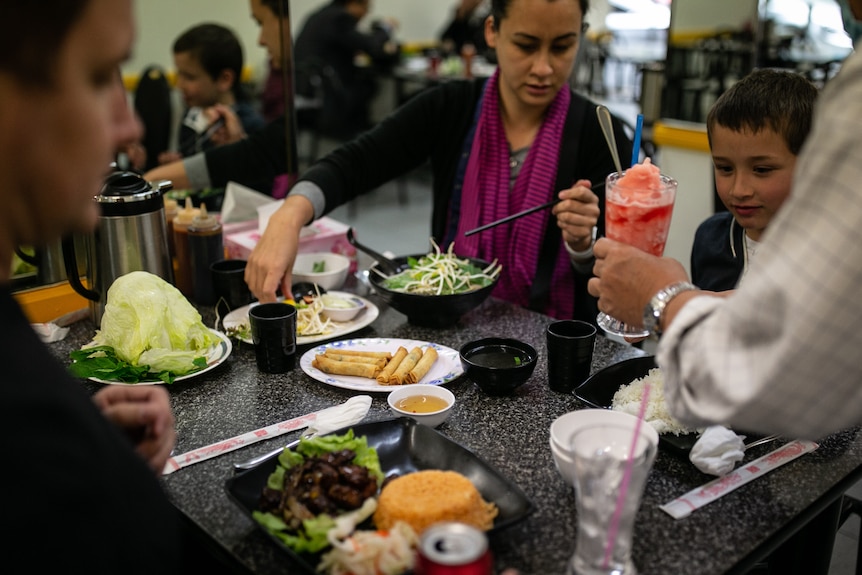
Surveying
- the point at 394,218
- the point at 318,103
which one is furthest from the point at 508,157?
the point at 318,103

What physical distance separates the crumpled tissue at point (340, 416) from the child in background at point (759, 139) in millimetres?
1050

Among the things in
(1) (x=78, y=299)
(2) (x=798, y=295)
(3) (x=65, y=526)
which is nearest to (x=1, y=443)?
(3) (x=65, y=526)

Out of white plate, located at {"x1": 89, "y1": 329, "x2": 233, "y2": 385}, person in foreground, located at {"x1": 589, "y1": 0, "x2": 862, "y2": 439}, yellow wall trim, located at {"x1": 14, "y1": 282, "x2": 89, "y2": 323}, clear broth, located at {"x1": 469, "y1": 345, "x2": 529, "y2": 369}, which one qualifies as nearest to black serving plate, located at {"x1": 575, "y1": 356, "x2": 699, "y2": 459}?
clear broth, located at {"x1": 469, "y1": 345, "x2": 529, "y2": 369}

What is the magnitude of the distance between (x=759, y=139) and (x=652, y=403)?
0.75 m

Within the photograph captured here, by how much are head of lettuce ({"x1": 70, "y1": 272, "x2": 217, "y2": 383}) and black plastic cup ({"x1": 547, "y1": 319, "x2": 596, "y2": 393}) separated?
2.58 ft

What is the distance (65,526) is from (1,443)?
0.11 metres

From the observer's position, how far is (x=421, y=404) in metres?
1.56

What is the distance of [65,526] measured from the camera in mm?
799

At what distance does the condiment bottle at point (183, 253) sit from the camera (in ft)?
7.27

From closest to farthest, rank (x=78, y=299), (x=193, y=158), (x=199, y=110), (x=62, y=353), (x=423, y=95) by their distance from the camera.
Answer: (x=62, y=353), (x=78, y=299), (x=423, y=95), (x=193, y=158), (x=199, y=110)

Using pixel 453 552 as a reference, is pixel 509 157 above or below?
above

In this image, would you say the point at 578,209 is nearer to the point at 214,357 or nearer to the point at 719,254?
the point at 719,254

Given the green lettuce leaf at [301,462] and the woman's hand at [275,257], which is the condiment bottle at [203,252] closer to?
the woman's hand at [275,257]

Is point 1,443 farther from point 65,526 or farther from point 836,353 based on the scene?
point 836,353
